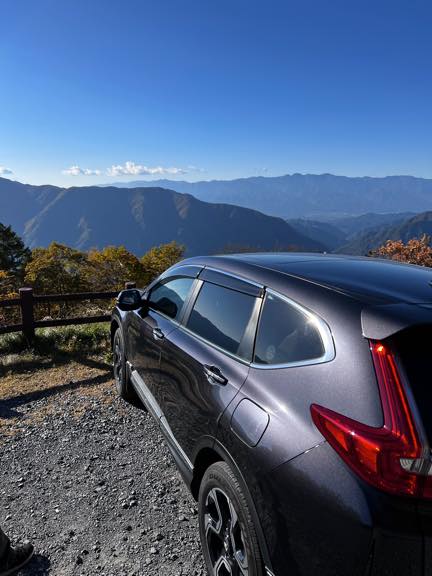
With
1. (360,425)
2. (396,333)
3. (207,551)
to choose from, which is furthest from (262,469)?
(207,551)

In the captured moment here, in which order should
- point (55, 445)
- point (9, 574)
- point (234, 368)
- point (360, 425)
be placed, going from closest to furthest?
point (360, 425) → point (234, 368) → point (9, 574) → point (55, 445)

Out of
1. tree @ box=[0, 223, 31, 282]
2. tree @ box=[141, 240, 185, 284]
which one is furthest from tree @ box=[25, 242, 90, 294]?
tree @ box=[141, 240, 185, 284]

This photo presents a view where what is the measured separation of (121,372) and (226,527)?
3.07 metres

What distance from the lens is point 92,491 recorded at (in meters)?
3.40

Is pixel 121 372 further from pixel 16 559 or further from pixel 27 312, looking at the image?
pixel 27 312

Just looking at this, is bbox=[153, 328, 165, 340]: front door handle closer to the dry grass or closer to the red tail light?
the red tail light

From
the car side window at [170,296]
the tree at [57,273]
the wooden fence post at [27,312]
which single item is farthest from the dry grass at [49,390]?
the tree at [57,273]

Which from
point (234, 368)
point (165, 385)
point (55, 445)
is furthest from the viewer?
point (55, 445)

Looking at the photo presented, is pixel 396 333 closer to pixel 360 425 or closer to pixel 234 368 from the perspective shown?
pixel 360 425

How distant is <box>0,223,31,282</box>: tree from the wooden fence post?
39403 mm

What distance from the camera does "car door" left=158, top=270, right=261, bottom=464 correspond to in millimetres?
2246

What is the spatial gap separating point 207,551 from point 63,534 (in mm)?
1235

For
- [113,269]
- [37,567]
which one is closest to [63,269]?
[113,269]

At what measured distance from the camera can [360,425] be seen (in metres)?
1.44
